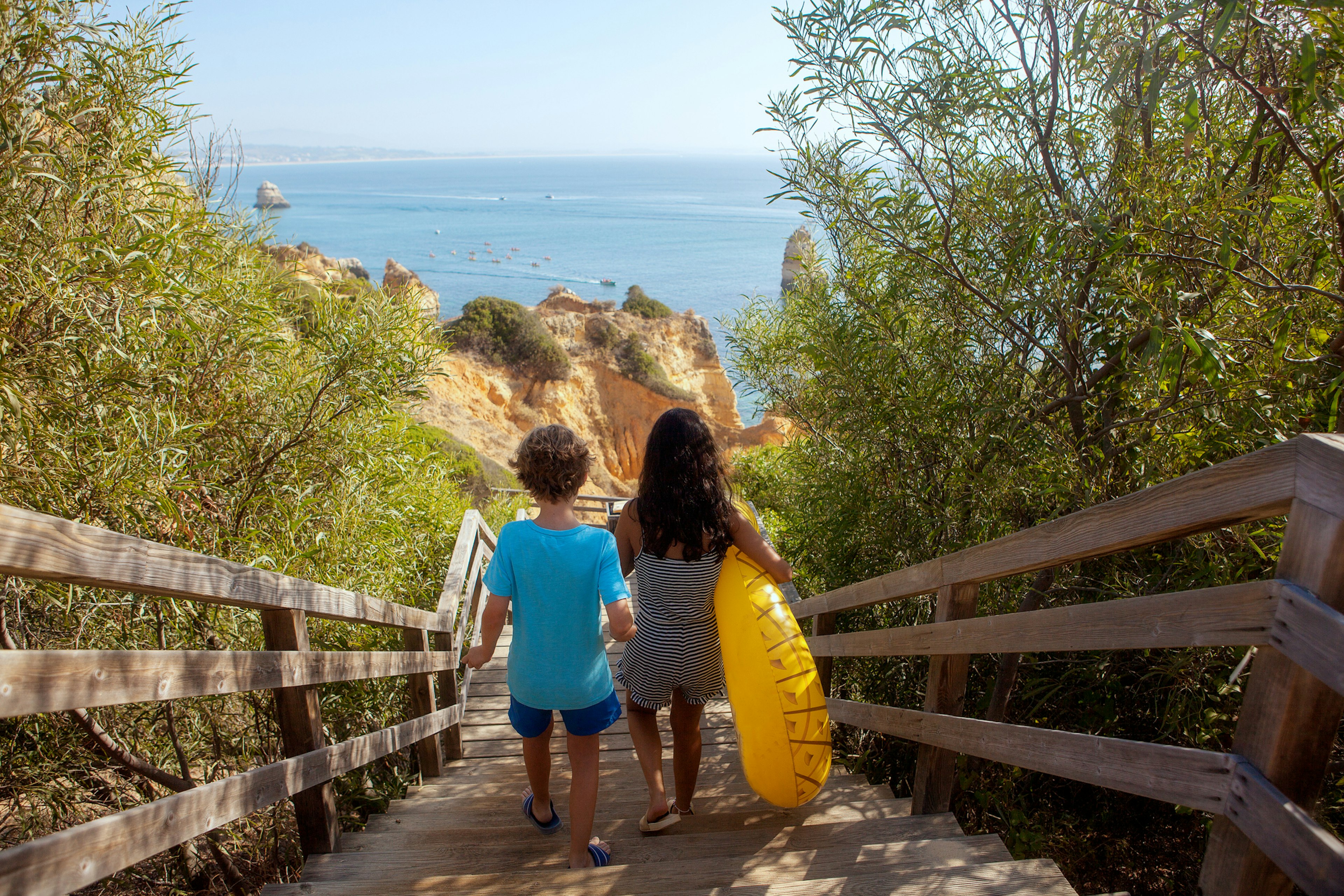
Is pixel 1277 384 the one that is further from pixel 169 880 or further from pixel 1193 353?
pixel 169 880

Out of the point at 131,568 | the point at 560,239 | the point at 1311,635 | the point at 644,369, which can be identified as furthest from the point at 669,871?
the point at 560,239

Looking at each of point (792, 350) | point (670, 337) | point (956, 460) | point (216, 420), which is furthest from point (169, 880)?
point (670, 337)

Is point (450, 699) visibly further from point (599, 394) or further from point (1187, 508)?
point (599, 394)

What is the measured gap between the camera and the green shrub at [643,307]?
26438mm

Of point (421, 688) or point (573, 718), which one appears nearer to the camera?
point (573, 718)

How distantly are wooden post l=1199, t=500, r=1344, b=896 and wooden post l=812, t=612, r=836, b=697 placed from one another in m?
2.00

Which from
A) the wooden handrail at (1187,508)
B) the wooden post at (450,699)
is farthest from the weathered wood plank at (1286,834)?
the wooden post at (450,699)

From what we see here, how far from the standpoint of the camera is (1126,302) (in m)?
2.34

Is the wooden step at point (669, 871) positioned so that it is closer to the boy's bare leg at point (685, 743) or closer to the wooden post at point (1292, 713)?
the boy's bare leg at point (685, 743)

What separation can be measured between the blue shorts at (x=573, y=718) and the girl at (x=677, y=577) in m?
0.16

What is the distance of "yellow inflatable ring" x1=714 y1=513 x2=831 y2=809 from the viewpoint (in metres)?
2.30

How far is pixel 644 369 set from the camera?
2378 centimetres

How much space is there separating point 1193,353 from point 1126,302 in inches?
10.5

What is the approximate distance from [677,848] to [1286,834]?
1.76 m
